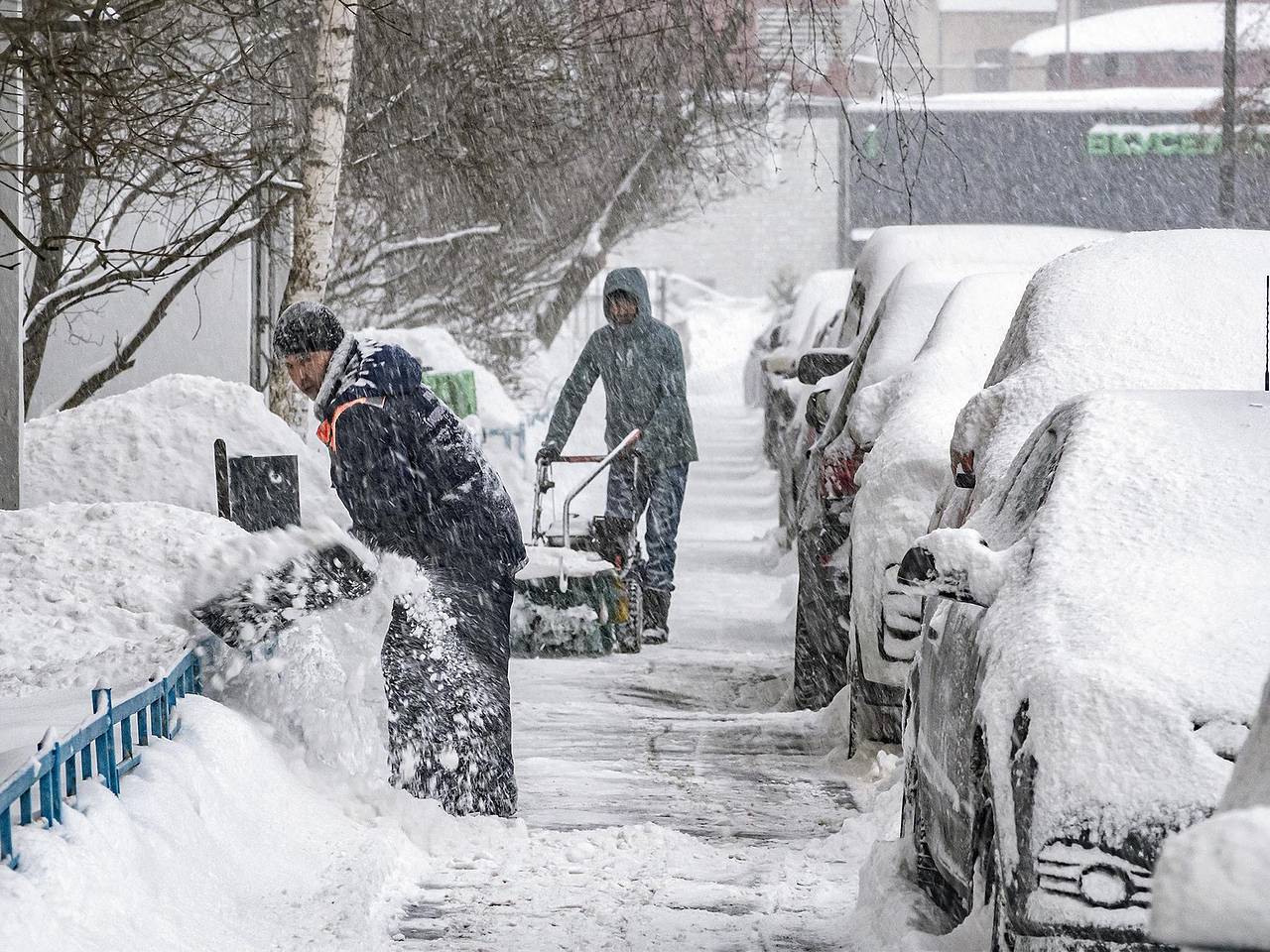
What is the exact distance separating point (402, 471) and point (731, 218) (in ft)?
238

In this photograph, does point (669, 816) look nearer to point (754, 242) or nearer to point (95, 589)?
point (95, 589)

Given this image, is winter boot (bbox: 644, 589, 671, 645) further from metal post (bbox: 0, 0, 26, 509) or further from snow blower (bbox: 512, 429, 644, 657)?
metal post (bbox: 0, 0, 26, 509)

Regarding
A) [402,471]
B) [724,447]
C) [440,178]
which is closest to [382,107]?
[440,178]

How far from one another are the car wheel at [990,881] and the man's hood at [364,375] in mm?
2476

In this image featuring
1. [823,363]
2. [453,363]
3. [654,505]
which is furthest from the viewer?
[453,363]

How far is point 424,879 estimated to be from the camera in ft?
15.6

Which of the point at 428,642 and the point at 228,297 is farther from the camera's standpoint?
the point at 228,297

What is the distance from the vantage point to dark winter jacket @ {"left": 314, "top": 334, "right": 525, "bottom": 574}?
5270mm

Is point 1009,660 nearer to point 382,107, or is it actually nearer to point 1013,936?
point 1013,936

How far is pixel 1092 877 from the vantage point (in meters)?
2.98

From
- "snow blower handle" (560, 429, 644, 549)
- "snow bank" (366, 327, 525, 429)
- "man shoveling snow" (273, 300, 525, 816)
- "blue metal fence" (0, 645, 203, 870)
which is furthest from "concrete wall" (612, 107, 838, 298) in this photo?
"blue metal fence" (0, 645, 203, 870)

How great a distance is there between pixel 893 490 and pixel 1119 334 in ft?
3.07

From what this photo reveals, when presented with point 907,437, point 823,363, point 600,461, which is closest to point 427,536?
point 907,437

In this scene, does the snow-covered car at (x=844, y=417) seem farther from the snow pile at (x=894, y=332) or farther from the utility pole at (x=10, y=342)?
the utility pole at (x=10, y=342)
